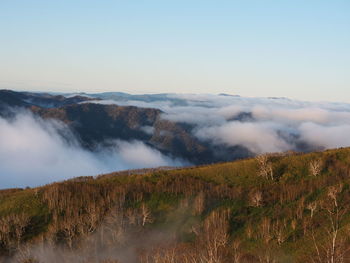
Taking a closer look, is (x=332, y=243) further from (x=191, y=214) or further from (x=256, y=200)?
(x=191, y=214)

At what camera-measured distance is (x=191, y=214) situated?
130 metres

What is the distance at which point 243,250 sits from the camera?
101750 mm

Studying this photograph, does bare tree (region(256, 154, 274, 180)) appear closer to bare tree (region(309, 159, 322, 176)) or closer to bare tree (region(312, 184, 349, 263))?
bare tree (region(309, 159, 322, 176))

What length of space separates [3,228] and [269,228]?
9397 centimetres

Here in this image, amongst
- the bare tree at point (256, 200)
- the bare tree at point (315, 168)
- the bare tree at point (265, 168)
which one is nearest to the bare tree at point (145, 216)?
the bare tree at point (256, 200)

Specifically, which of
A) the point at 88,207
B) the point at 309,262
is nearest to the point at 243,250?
the point at 309,262

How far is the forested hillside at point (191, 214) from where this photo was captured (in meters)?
101

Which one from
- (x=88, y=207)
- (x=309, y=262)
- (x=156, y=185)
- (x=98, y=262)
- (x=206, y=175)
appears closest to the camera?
(x=309, y=262)

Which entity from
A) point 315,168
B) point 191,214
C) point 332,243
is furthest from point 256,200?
point 332,243

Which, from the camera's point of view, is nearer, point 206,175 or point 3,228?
point 3,228

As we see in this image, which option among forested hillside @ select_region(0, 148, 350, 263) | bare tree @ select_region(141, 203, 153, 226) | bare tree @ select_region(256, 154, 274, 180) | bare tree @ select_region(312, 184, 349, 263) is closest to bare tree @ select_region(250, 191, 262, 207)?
forested hillside @ select_region(0, 148, 350, 263)

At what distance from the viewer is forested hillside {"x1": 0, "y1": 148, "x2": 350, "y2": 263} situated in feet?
332

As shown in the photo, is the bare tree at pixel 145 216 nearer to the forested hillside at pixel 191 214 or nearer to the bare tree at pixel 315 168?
the forested hillside at pixel 191 214

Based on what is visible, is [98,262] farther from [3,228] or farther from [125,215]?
[3,228]
